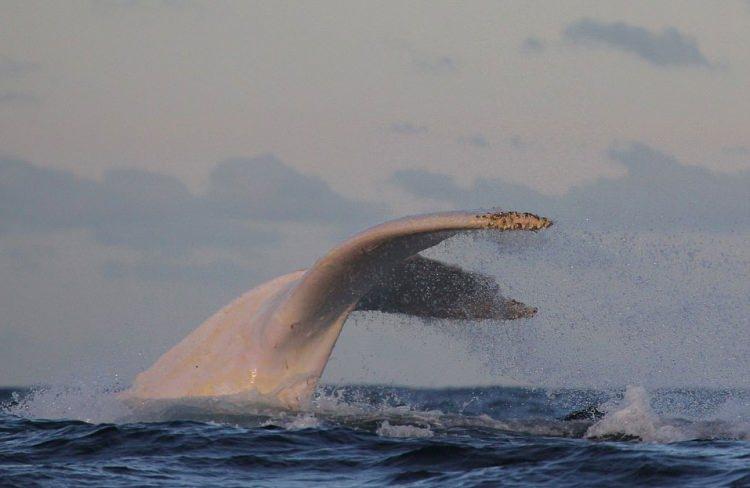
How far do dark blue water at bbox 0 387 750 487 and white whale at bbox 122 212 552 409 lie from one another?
27cm

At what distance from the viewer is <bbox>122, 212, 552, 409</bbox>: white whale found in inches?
476

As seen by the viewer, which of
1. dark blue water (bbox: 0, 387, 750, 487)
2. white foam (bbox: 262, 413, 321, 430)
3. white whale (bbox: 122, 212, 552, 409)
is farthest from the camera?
white foam (bbox: 262, 413, 321, 430)

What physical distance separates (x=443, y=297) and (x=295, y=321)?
1.52 m

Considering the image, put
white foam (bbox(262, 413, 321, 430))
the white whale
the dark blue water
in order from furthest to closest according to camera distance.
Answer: white foam (bbox(262, 413, 321, 430)) → the white whale → the dark blue water

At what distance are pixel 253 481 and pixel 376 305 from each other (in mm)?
2962

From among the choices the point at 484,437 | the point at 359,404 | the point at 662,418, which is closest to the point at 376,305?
the point at 484,437

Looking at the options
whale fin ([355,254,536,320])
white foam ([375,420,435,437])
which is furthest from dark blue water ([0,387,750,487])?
whale fin ([355,254,536,320])

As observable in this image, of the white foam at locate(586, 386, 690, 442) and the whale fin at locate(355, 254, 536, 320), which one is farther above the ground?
the whale fin at locate(355, 254, 536, 320)

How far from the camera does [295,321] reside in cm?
1214

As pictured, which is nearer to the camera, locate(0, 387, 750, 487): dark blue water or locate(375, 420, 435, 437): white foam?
locate(0, 387, 750, 487): dark blue water

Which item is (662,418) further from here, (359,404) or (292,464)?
(292,464)

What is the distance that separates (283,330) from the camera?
12195 millimetres

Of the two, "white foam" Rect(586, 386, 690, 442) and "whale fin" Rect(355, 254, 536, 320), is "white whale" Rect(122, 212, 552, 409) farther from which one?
"white foam" Rect(586, 386, 690, 442)

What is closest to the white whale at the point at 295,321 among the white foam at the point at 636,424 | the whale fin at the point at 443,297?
the whale fin at the point at 443,297
